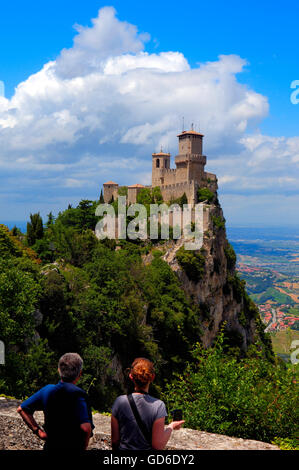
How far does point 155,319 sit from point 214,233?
64.8 feet

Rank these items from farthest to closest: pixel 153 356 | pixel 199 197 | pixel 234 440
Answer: pixel 199 197
pixel 153 356
pixel 234 440

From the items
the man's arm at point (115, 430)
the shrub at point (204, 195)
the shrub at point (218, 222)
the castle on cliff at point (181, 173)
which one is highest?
the castle on cliff at point (181, 173)

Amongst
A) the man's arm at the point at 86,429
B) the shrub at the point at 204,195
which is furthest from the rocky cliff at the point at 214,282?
the man's arm at the point at 86,429

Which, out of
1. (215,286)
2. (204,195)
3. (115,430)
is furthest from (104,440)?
(204,195)

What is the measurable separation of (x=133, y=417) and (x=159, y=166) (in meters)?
62.1

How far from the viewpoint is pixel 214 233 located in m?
52.8

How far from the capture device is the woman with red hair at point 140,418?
5.48 metres

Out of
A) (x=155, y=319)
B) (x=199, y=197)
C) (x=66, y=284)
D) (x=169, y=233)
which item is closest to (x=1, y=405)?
(x=66, y=284)

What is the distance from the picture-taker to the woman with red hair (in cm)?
548

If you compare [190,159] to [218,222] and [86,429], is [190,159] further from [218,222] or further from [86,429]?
[86,429]

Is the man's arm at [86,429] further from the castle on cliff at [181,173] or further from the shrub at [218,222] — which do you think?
the castle on cliff at [181,173]

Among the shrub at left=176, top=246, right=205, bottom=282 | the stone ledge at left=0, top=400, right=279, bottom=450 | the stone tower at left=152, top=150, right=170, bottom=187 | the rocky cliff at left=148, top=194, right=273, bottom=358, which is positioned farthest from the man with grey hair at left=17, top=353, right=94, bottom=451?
the stone tower at left=152, top=150, right=170, bottom=187

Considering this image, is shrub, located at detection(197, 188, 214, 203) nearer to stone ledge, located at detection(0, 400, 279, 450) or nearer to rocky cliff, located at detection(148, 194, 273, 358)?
rocky cliff, located at detection(148, 194, 273, 358)
